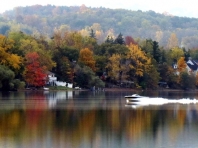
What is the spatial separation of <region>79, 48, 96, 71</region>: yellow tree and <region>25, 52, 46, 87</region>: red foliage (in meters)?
16.3

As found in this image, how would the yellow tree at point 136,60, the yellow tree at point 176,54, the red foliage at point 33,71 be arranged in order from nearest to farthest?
the red foliage at point 33,71 < the yellow tree at point 136,60 < the yellow tree at point 176,54

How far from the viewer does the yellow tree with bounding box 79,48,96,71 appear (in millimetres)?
124619

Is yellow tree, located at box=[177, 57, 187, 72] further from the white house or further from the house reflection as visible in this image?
the house reflection

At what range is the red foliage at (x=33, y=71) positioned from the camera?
108569mm

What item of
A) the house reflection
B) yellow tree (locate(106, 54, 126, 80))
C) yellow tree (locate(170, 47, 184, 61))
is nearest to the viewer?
the house reflection

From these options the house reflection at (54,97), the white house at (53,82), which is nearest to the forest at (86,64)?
the white house at (53,82)

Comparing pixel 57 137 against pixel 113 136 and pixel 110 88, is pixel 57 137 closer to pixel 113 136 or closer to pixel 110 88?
pixel 113 136

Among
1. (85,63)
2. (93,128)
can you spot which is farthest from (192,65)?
(93,128)

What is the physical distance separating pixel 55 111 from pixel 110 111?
5998 mm

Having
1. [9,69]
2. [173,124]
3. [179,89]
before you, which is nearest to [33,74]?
[9,69]

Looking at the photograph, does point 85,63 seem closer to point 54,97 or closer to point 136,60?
point 136,60

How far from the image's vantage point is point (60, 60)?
122 metres

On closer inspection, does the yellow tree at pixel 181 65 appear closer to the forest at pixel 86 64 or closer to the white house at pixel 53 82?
the forest at pixel 86 64

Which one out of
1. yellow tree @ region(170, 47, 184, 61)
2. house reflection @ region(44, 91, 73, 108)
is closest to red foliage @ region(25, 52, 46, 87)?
house reflection @ region(44, 91, 73, 108)
